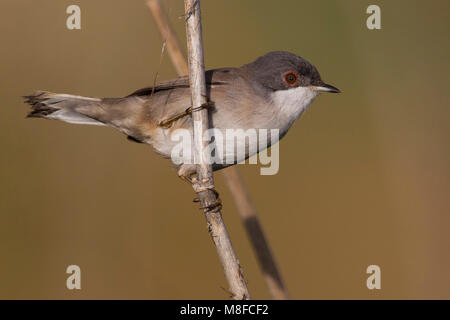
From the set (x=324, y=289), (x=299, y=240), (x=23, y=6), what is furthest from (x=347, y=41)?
(x=23, y=6)

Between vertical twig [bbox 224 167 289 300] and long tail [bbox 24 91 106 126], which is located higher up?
long tail [bbox 24 91 106 126]

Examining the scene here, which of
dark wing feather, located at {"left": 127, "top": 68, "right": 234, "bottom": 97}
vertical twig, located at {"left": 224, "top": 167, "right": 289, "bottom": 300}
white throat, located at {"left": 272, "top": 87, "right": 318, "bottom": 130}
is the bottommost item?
vertical twig, located at {"left": 224, "top": 167, "right": 289, "bottom": 300}

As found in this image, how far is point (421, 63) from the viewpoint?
4438 mm

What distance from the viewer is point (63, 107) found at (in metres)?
3.05

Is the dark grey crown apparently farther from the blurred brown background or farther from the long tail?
the blurred brown background

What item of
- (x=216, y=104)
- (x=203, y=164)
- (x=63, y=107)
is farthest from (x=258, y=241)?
(x=63, y=107)

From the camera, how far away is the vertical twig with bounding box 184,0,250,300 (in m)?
2.30

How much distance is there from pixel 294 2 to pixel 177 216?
240 centimetres

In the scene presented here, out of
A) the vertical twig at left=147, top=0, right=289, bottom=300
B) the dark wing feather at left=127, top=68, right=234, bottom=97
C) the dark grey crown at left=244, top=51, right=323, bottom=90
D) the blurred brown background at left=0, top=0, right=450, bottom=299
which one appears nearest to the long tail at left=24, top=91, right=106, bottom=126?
the dark wing feather at left=127, top=68, right=234, bottom=97

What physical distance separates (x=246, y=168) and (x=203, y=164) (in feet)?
7.03

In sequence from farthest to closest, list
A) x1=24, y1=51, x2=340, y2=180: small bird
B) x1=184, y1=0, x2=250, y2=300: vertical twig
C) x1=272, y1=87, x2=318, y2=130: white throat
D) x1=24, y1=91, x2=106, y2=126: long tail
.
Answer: x1=24, y1=91, x2=106, y2=126: long tail < x1=272, y1=87, x2=318, y2=130: white throat < x1=24, y1=51, x2=340, y2=180: small bird < x1=184, y1=0, x2=250, y2=300: vertical twig

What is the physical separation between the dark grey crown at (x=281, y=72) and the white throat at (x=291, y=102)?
0.04 m

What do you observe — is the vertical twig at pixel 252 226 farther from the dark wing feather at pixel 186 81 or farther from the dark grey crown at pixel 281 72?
the dark grey crown at pixel 281 72

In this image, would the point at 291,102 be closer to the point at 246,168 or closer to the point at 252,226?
the point at 252,226
